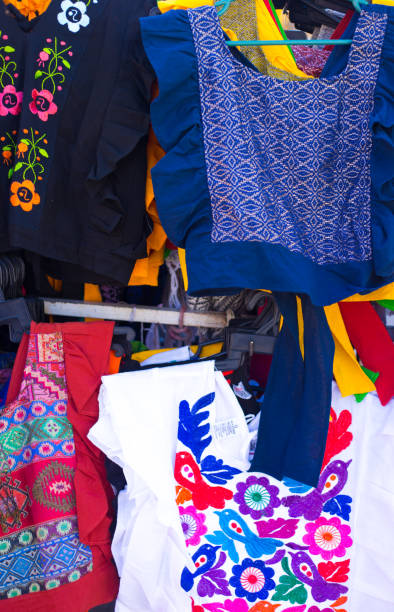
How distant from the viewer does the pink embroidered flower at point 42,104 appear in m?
1.06

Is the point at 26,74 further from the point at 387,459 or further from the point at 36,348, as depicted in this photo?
the point at 387,459

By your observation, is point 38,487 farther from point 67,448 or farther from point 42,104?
point 42,104

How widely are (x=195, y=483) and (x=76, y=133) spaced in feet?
2.65

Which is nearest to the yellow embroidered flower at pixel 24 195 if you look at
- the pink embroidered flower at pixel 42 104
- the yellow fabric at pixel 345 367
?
the pink embroidered flower at pixel 42 104

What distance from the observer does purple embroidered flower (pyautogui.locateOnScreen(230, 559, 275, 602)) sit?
3.41 ft

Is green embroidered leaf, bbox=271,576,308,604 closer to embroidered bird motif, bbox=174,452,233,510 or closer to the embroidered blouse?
embroidered bird motif, bbox=174,452,233,510

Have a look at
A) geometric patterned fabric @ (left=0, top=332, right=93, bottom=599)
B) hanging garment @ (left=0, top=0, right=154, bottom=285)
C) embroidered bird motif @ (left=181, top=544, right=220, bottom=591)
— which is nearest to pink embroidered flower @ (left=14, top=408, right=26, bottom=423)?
geometric patterned fabric @ (left=0, top=332, right=93, bottom=599)

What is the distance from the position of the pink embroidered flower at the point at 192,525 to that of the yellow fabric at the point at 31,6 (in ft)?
3.62

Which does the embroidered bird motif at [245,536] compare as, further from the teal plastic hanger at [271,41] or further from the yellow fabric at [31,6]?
the yellow fabric at [31,6]

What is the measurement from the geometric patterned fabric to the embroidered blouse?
1.41 ft

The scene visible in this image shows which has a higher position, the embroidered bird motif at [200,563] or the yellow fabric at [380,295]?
the yellow fabric at [380,295]

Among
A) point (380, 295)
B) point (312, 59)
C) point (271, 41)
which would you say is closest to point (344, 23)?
point (312, 59)

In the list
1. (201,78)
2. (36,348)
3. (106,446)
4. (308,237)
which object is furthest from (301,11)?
(106,446)

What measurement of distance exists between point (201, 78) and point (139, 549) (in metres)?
0.95
